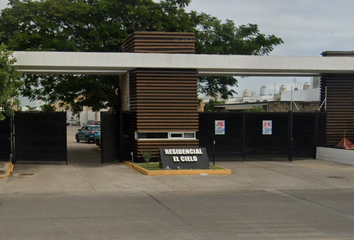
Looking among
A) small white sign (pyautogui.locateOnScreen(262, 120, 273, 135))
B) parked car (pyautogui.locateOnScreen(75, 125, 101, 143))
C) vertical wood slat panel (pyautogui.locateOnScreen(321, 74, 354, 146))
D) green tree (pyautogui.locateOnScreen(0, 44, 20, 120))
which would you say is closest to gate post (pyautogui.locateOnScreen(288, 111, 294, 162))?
small white sign (pyautogui.locateOnScreen(262, 120, 273, 135))

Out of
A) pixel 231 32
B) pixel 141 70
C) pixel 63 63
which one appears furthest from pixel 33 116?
pixel 231 32

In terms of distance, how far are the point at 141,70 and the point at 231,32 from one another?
11.8 metres

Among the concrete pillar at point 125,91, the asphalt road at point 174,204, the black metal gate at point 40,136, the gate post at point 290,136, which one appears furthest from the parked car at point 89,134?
the gate post at point 290,136

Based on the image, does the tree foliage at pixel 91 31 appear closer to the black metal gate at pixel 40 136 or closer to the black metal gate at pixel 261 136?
the black metal gate at pixel 40 136

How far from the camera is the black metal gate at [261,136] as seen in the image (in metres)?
19.3

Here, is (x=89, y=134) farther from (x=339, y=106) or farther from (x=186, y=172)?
(x=186, y=172)

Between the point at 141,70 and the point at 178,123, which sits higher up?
the point at 141,70

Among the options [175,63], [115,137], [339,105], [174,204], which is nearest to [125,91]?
[115,137]

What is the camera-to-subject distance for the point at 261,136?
19.8 meters

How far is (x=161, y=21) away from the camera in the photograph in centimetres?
2550

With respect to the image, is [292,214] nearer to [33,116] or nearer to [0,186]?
[0,186]

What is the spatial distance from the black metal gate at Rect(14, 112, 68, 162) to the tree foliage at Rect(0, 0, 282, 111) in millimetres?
5413

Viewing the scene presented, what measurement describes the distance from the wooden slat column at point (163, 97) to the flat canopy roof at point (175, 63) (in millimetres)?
479

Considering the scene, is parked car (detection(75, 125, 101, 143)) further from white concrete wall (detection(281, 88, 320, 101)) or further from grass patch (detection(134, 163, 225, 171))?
grass patch (detection(134, 163, 225, 171))
